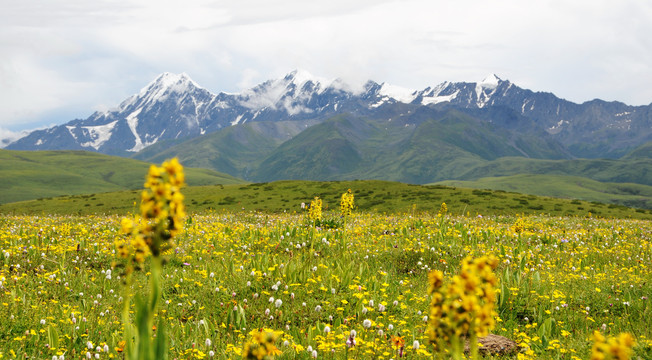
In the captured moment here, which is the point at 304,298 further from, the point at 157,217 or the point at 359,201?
the point at 359,201

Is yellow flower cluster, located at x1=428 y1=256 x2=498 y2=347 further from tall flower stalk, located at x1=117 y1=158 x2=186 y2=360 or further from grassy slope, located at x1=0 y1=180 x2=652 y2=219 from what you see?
grassy slope, located at x1=0 y1=180 x2=652 y2=219

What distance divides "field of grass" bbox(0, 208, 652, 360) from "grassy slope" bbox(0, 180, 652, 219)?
1443 inches

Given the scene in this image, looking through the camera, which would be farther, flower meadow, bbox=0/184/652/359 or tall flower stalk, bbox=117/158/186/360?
flower meadow, bbox=0/184/652/359

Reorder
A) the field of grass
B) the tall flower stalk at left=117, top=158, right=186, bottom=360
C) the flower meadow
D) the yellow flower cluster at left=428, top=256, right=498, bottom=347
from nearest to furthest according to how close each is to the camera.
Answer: the tall flower stalk at left=117, top=158, right=186, bottom=360
the yellow flower cluster at left=428, top=256, right=498, bottom=347
the flower meadow
the field of grass

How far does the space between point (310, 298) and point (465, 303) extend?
590cm

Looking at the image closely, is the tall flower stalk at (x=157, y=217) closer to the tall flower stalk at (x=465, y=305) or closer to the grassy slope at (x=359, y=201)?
the tall flower stalk at (x=465, y=305)

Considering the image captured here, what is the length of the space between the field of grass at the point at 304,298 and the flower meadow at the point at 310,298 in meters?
0.04

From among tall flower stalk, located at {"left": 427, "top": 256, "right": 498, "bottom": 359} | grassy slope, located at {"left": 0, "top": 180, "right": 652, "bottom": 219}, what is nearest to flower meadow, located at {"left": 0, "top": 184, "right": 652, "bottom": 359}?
tall flower stalk, located at {"left": 427, "top": 256, "right": 498, "bottom": 359}

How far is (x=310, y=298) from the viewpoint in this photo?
8.11 meters

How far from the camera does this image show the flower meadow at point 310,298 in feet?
19.6

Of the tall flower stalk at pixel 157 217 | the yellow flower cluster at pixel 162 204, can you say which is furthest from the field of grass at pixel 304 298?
the yellow flower cluster at pixel 162 204

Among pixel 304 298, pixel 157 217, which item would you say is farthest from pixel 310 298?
pixel 157 217

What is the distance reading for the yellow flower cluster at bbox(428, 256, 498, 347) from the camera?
2.53 m

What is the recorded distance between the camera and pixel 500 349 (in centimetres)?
662
